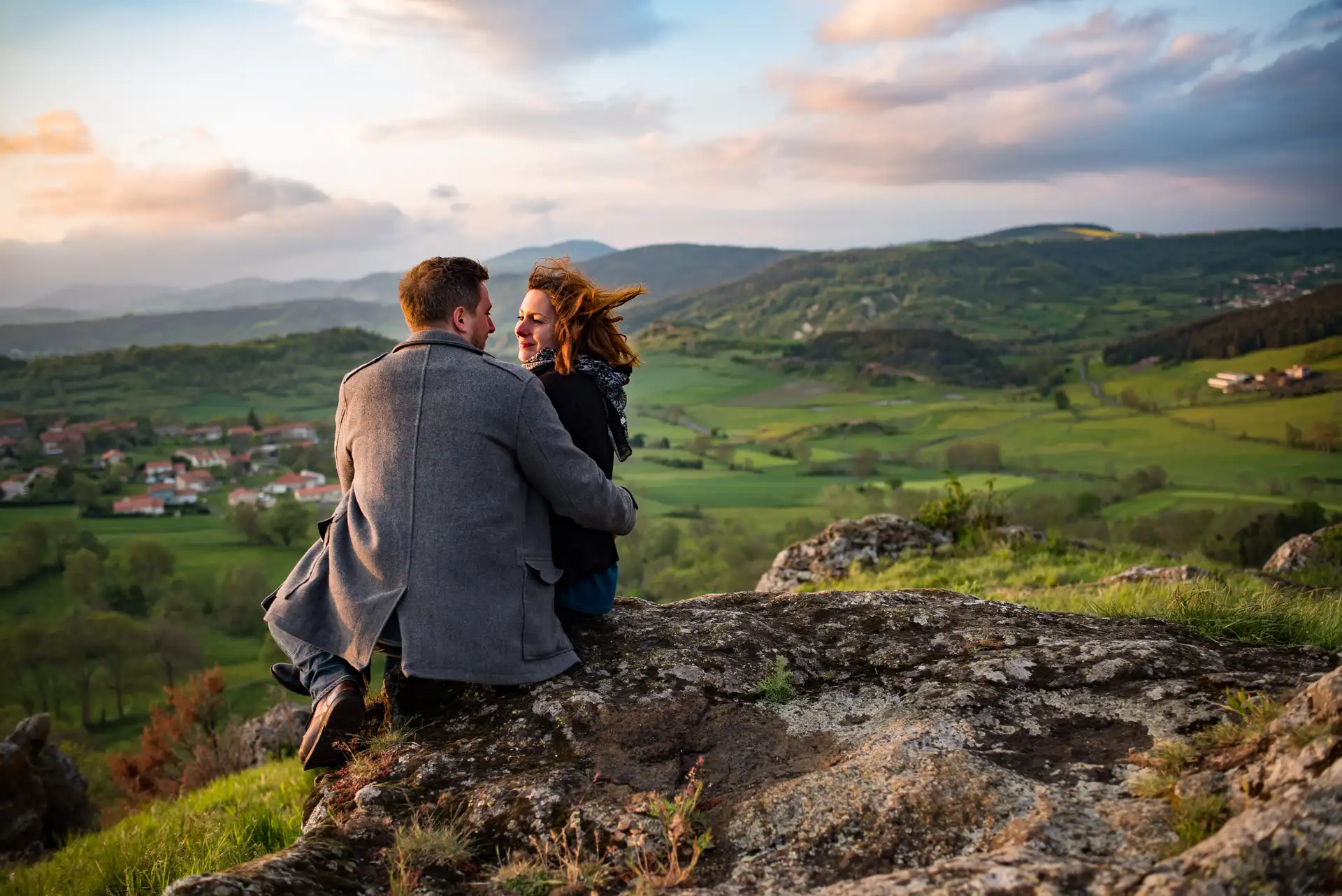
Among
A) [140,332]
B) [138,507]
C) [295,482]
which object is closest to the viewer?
[138,507]

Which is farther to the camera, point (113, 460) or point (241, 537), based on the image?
point (113, 460)

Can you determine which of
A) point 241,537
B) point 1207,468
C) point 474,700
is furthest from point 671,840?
point 241,537

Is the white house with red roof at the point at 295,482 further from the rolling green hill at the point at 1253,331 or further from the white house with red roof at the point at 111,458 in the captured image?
the rolling green hill at the point at 1253,331

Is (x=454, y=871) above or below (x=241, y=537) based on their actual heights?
above

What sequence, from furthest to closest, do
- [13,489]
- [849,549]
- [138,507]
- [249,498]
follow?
[13,489], [138,507], [249,498], [849,549]

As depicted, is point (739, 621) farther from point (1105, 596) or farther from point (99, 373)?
point (99, 373)

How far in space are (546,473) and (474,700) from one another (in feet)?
4.43

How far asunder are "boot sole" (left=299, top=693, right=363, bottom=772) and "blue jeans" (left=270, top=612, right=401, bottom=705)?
0.22 metres

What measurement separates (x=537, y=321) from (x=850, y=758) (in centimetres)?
315

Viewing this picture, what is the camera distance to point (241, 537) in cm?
8038

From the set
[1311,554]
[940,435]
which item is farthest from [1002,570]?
[940,435]

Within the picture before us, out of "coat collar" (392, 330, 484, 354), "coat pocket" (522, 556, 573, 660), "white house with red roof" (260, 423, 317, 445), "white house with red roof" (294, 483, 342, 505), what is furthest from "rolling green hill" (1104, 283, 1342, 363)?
"white house with red roof" (260, 423, 317, 445)

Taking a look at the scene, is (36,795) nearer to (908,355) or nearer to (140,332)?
(908,355)

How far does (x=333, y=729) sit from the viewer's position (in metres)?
4.15
